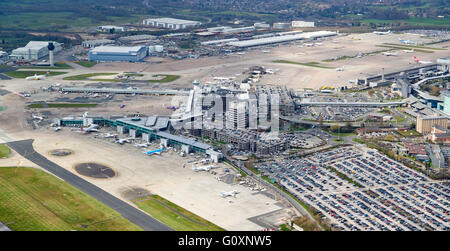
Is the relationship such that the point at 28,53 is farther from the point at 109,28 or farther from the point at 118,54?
the point at 109,28

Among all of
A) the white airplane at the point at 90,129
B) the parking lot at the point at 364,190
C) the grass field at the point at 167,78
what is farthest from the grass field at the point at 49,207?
the grass field at the point at 167,78

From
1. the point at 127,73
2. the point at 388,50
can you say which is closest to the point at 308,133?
the point at 127,73

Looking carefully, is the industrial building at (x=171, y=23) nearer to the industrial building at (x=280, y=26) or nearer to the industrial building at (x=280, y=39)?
the industrial building at (x=280, y=26)

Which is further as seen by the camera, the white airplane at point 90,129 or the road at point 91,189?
the white airplane at point 90,129

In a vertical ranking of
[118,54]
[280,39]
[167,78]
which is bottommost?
[167,78]

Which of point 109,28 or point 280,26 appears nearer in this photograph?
point 109,28

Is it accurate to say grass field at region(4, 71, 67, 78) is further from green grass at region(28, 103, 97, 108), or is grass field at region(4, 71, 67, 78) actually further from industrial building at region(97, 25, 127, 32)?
industrial building at region(97, 25, 127, 32)

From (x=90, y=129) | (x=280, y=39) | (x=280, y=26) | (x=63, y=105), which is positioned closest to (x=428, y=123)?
(x=90, y=129)
